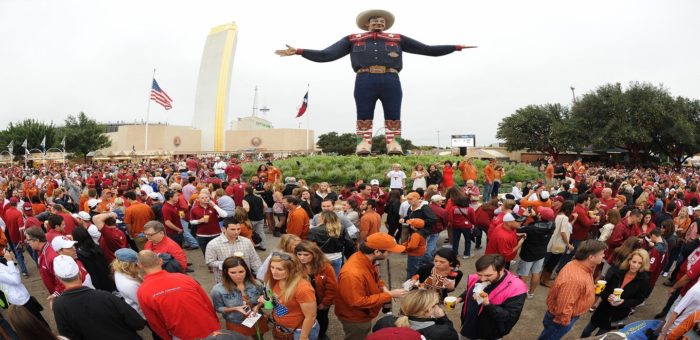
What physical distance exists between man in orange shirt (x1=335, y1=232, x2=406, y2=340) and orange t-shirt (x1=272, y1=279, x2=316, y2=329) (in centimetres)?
33

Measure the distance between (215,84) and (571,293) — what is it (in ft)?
158

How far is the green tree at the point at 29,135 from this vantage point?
44.2m

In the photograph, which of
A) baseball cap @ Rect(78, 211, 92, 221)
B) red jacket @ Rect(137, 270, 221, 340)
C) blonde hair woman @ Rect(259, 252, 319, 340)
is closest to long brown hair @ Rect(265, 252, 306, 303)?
blonde hair woman @ Rect(259, 252, 319, 340)

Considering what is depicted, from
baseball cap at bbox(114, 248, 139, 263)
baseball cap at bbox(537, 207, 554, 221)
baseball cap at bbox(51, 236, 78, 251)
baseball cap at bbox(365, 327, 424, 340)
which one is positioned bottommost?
baseball cap at bbox(365, 327, 424, 340)

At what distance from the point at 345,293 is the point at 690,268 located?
147 inches

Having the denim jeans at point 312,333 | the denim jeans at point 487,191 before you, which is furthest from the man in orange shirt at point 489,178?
the denim jeans at point 312,333

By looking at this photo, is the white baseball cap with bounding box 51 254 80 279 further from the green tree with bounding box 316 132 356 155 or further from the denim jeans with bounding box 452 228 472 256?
the green tree with bounding box 316 132 356 155

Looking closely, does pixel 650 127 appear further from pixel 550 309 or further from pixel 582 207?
pixel 550 309

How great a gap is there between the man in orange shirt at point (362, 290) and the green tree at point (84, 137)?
49746 millimetres

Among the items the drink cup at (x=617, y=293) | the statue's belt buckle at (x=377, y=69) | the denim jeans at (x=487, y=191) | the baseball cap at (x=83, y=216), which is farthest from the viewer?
the statue's belt buckle at (x=377, y=69)

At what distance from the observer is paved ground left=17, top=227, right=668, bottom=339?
4.81m

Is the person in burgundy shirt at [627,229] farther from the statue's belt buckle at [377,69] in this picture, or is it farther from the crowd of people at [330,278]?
the statue's belt buckle at [377,69]

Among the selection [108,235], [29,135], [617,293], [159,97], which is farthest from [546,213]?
[29,135]

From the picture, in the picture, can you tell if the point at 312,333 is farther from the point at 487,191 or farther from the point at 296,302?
the point at 487,191
